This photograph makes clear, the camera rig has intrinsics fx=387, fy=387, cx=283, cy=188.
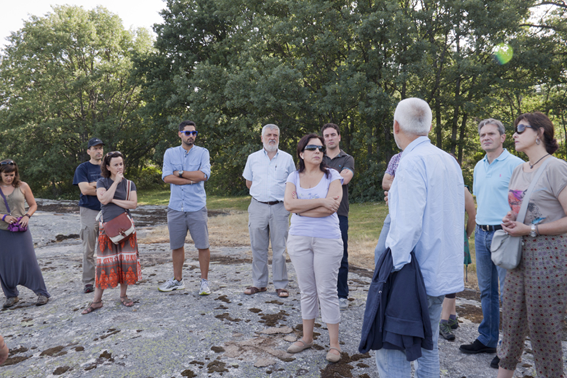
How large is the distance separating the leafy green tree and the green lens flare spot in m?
20.9

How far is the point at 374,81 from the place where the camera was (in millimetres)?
19469

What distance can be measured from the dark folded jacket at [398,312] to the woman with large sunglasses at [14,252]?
15.6 feet

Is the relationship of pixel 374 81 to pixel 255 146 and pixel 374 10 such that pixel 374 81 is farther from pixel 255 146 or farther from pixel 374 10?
pixel 255 146

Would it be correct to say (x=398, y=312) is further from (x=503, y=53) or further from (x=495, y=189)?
(x=503, y=53)

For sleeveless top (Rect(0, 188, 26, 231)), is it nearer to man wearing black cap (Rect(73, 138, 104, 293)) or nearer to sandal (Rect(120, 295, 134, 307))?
man wearing black cap (Rect(73, 138, 104, 293))

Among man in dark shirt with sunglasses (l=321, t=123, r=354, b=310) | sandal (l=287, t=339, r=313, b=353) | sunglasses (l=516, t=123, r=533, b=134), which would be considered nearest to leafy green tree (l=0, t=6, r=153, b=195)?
man in dark shirt with sunglasses (l=321, t=123, r=354, b=310)

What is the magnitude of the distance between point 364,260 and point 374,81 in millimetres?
13746

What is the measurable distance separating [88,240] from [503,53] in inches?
734

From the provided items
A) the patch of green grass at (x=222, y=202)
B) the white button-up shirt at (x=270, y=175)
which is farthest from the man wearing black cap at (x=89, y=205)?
the patch of green grass at (x=222, y=202)

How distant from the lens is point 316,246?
3500 mm

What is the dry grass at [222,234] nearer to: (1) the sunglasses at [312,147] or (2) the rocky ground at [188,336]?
(2) the rocky ground at [188,336]

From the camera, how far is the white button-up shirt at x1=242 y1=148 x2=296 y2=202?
202 inches

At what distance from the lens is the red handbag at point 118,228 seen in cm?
454

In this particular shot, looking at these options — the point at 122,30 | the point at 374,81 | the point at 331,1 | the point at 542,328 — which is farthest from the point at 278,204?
the point at 122,30
